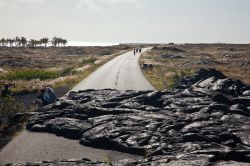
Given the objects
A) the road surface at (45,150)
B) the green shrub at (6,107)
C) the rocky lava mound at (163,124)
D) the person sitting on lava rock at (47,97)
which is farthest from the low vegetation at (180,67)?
the road surface at (45,150)

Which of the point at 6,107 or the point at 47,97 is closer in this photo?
the point at 6,107

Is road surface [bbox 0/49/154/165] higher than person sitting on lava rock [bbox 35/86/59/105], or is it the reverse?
person sitting on lava rock [bbox 35/86/59/105]

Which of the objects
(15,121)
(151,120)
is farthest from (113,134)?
(15,121)

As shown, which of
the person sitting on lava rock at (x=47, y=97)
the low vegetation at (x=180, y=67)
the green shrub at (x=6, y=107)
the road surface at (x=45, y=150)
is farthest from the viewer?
the low vegetation at (x=180, y=67)

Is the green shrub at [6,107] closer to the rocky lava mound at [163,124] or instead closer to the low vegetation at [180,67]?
the rocky lava mound at [163,124]

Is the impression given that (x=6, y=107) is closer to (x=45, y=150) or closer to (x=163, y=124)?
(x=45, y=150)

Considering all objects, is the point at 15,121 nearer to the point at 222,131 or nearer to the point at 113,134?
the point at 113,134

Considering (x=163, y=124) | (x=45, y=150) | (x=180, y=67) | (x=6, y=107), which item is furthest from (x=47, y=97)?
(x=180, y=67)

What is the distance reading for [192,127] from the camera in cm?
1864

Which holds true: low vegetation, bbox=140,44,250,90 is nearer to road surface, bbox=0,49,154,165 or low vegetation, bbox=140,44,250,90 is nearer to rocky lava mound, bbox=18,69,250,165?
rocky lava mound, bbox=18,69,250,165

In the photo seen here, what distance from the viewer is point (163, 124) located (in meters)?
19.6

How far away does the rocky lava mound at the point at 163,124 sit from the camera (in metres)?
14.5

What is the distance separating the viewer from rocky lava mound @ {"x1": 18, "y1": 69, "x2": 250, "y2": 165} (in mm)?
14546

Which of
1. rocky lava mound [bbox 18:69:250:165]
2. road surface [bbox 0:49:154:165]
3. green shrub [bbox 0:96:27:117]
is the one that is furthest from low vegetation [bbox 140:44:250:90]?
road surface [bbox 0:49:154:165]
